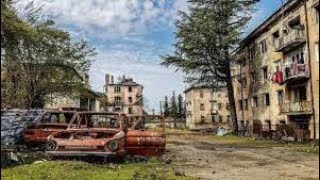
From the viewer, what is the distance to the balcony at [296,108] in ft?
129

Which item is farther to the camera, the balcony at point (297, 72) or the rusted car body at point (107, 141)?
the balcony at point (297, 72)

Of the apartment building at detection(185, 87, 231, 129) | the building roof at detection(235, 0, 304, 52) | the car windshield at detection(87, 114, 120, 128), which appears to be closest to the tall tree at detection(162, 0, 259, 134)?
the building roof at detection(235, 0, 304, 52)

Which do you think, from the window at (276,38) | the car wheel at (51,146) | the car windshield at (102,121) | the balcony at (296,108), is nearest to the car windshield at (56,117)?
the car windshield at (102,121)

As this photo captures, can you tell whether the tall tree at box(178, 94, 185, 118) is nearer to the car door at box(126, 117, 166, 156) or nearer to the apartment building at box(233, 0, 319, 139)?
the apartment building at box(233, 0, 319, 139)

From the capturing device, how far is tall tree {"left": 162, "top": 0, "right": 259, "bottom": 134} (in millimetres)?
51250

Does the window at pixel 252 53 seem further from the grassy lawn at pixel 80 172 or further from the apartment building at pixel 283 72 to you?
the grassy lawn at pixel 80 172

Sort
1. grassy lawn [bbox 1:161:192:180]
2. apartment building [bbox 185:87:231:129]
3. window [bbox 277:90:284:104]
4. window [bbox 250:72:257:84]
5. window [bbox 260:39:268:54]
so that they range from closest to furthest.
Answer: grassy lawn [bbox 1:161:192:180]
window [bbox 277:90:284:104]
window [bbox 260:39:268:54]
window [bbox 250:72:257:84]
apartment building [bbox 185:87:231:129]

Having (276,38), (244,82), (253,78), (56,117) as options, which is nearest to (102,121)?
(56,117)

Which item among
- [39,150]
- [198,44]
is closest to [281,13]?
[198,44]

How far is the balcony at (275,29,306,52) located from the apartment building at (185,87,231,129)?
2588 inches

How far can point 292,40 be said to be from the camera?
40.3 m

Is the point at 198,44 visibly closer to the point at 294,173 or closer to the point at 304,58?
the point at 304,58

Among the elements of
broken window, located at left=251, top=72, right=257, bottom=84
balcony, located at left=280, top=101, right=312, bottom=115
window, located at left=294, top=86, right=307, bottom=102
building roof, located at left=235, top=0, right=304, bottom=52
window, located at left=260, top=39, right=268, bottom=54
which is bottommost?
balcony, located at left=280, top=101, right=312, bottom=115

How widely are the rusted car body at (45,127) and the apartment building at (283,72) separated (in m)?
15.1
